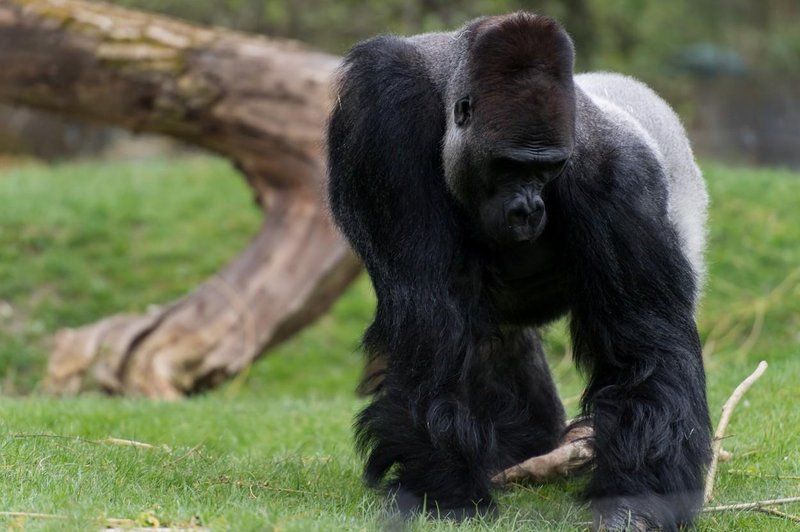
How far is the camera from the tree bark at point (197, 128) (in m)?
7.94

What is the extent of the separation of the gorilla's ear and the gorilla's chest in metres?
0.33

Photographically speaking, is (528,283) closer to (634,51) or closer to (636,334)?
(636,334)

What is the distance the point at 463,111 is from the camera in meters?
3.81

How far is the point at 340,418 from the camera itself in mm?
6398

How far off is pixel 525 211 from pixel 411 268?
18.1 inches

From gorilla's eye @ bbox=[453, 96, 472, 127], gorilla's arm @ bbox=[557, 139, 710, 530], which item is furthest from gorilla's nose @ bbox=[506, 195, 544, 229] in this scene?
gorilla's eye @ bbox=[453, 96, 472, 127]

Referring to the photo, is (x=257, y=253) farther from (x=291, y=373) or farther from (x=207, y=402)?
(x=291, y=373)

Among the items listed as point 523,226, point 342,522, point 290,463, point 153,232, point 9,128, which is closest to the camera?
point 342,522

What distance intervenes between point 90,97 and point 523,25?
5111mm

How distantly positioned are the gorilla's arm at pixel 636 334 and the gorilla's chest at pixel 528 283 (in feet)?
0.59

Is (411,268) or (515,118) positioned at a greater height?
(515,118)

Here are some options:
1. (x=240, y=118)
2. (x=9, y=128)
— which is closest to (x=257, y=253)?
(x=240, y=118)

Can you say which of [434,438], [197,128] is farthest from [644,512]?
[197,128]

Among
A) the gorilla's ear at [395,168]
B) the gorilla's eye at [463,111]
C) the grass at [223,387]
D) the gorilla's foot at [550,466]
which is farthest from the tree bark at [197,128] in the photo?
the gorilla's eye at [463,111]
